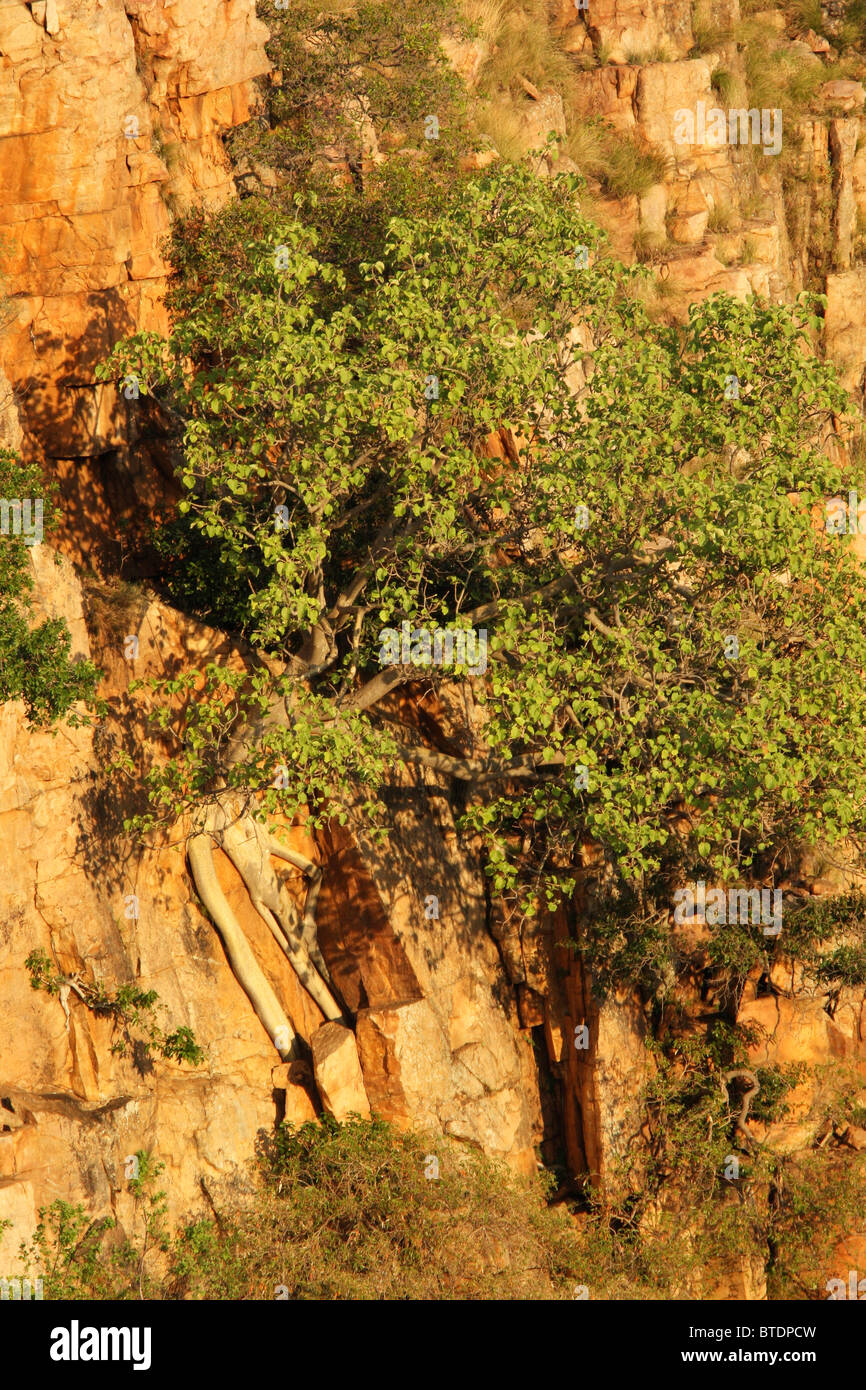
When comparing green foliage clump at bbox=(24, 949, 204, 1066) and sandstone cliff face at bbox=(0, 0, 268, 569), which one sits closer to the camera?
green foliage clump at bbox=(24, 949, 204, 1066)

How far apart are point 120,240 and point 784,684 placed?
10753 millimetres

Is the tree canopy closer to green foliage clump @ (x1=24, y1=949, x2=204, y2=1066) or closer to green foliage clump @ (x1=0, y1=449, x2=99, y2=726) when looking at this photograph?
green foliage clump @ (x1=0, y1=449, x2=99, y2=726)

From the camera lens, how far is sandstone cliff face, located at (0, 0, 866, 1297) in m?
15.3

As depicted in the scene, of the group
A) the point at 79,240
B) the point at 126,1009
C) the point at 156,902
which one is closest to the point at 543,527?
the point at 156,902

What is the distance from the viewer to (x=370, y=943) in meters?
17.9

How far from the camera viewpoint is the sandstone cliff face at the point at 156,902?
15.3 metres

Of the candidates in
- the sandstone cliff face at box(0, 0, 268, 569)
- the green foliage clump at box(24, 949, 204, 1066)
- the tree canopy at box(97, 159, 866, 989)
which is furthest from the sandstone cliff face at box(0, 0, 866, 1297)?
the tree canopy at box(97, 159, 866, 989)

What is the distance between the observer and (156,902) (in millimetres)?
16672

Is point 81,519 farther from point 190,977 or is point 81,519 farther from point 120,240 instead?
point 190,977

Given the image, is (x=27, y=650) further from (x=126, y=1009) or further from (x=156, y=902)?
(x=126, y=1009)

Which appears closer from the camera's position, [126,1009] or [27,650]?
[27,650]

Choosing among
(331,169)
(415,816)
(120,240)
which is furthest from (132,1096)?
(331,169)

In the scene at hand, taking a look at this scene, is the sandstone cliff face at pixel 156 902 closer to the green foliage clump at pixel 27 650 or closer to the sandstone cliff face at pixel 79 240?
the sandstone cliff face at pixel 79 240

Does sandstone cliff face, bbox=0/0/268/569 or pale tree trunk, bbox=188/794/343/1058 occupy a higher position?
sandstone cliff face, bbox=0/0/268/569
